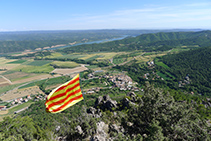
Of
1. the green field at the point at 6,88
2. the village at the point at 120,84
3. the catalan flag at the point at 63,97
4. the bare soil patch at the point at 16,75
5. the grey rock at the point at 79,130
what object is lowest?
the bare soil patch at the point at 16,75

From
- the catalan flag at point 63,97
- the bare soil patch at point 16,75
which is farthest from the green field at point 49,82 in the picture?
the catalan flag at point 63,97

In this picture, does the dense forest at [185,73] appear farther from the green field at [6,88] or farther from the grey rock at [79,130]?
the green field at [6,88]

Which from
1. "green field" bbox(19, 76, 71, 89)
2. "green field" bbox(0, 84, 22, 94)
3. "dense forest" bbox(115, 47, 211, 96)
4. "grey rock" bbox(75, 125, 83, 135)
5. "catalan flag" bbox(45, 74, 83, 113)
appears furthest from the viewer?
"green field" bbox(19, 76, 71, 89)

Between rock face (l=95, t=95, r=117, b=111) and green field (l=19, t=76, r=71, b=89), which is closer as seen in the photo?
rock face (l=95, t=95, r=117, b=111)

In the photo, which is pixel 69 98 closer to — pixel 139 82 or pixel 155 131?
pixel 155 131

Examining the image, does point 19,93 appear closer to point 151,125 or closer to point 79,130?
point 79,130

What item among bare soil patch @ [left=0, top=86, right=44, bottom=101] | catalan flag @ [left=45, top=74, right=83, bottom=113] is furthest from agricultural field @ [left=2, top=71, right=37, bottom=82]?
catalan flag @ [left=45, top=74, right=83, bottom=113]

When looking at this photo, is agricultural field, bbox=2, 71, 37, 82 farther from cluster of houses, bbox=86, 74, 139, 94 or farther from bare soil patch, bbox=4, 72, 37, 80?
cluster of houses, bbox=86, 74, 139, 94

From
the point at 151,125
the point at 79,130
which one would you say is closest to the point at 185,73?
the point at 151,125

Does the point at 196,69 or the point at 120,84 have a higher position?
the point at 196,69
